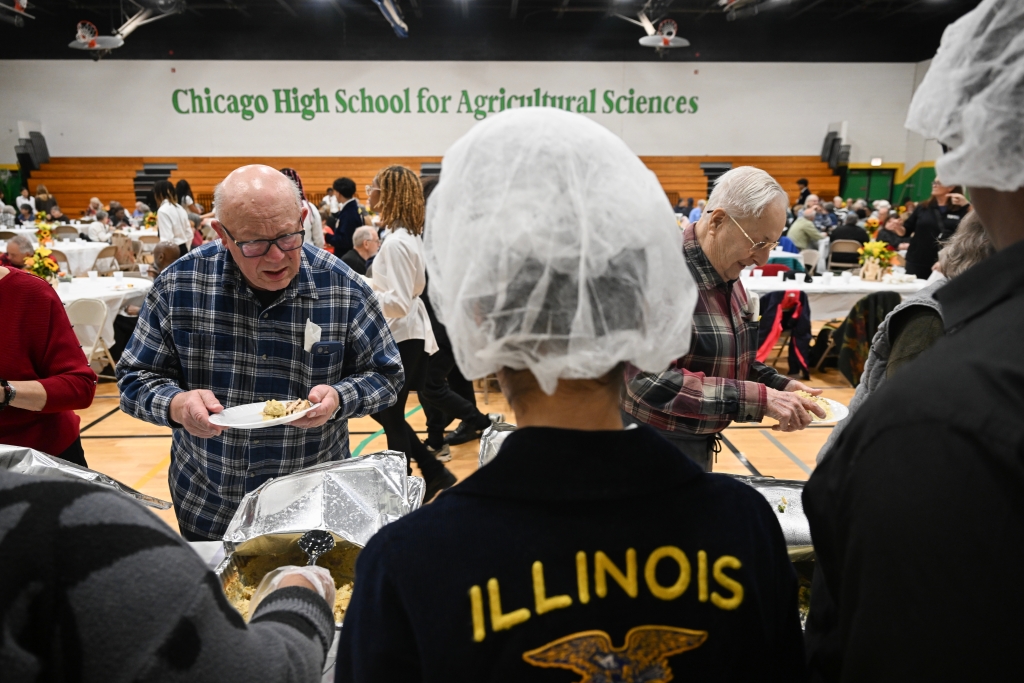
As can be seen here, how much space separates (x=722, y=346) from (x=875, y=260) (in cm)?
571

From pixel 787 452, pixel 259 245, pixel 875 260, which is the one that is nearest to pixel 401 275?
pixel 259 245

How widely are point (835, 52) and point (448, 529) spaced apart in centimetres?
2171

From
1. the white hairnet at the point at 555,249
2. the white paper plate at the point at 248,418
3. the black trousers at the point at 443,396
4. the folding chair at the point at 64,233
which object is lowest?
the black trousers at the point at 443,396

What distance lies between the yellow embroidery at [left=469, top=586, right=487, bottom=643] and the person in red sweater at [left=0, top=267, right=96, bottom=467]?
1734mm

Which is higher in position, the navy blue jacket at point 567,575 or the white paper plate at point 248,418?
the navy blue jacket at point 567,575

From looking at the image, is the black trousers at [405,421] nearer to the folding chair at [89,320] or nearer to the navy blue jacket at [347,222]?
the folding chair at [89,320]

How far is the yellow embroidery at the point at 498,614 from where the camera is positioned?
26.9 inches

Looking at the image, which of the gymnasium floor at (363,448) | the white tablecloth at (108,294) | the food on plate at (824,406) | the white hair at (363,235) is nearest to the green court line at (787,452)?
the gymnasium floor at (363,448)

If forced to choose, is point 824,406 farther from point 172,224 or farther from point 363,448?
point 172,224

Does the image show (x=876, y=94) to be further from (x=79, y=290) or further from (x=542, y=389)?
(x=542, y=389)

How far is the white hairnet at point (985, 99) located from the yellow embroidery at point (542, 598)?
1.93ft

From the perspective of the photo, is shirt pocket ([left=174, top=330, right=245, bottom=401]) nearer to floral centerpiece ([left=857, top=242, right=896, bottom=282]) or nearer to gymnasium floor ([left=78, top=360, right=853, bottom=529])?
gymnasium floor ([left=78, top=360, right=853, bottom=529])

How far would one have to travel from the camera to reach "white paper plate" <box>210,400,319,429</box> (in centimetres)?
164

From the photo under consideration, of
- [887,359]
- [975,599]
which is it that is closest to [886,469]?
[975,599]
